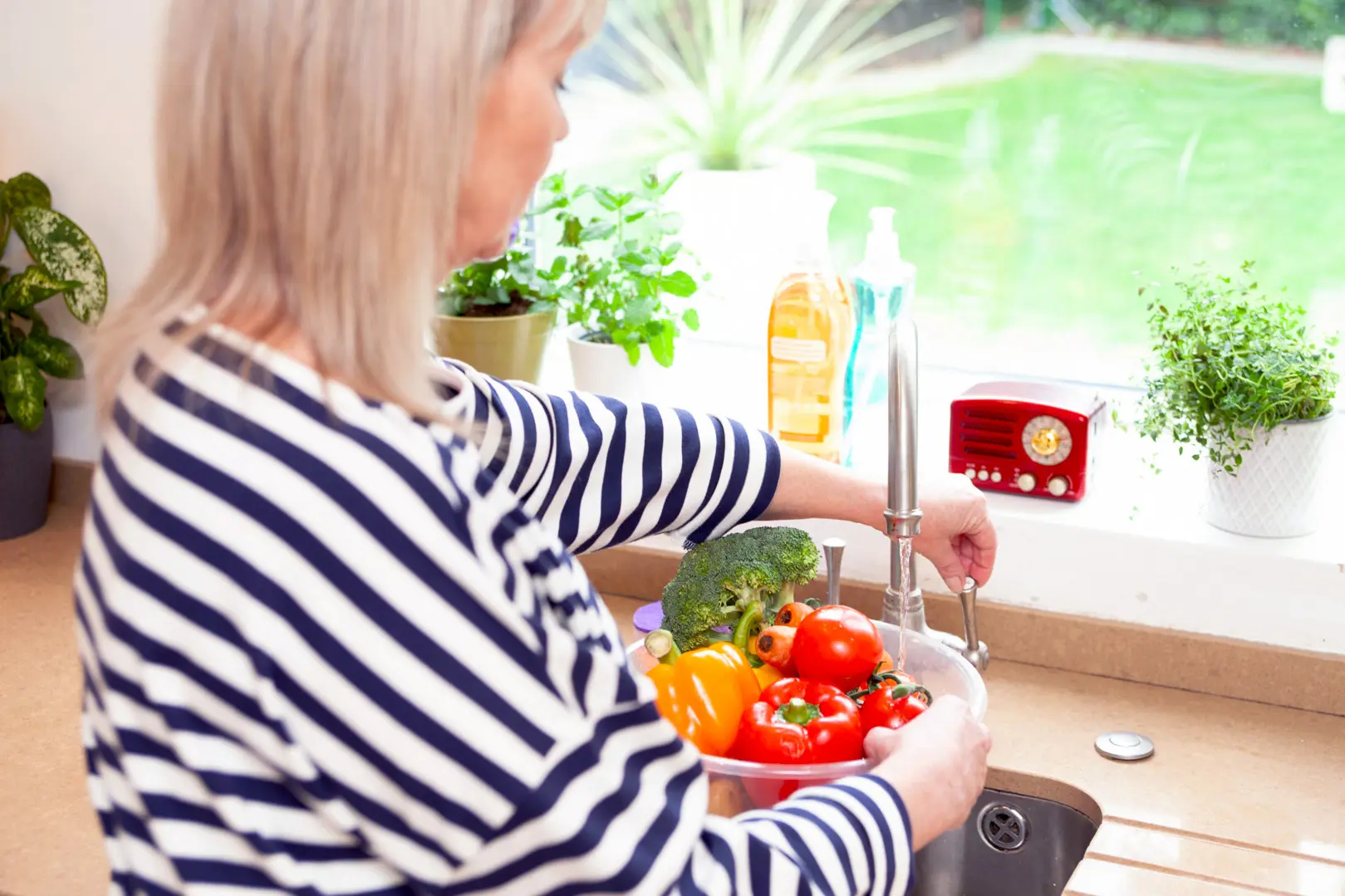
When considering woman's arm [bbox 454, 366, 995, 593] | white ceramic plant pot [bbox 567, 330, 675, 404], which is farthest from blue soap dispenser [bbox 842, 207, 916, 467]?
woman's arm [bbox 454, 366, 995, 593]

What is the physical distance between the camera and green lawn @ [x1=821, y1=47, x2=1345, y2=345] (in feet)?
5.24

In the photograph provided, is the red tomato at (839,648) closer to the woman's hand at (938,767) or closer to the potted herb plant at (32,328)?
the woman's hand at (938,767)

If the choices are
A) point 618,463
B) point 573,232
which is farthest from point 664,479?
point 573,232

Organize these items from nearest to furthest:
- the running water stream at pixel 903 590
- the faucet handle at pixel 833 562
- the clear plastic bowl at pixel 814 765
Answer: the clear plastic bowl at pixel 814 765, the running water stream at pixel 903 590, the faucet handle at pixel 833 562

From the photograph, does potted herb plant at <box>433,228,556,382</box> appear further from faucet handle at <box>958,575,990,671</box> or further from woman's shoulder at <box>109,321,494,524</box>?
woman's shoulder at <box>109,321,494,524</box>

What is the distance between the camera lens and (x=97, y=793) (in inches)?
30.0

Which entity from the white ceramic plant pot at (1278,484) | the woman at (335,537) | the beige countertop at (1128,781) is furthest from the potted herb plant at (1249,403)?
the woman at (335,537)

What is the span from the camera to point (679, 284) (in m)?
1.70

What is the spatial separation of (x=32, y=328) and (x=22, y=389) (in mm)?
111

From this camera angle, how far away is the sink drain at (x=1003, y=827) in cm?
128

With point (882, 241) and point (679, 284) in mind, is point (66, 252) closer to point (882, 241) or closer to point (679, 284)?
point (679, 284)

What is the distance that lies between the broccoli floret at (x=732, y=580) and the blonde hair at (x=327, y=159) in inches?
24.5

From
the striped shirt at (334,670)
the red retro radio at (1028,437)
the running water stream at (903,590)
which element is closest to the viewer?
the striped shirt at (334,670)

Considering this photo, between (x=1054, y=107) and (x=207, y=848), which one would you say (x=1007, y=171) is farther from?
(x=207, y=848)
